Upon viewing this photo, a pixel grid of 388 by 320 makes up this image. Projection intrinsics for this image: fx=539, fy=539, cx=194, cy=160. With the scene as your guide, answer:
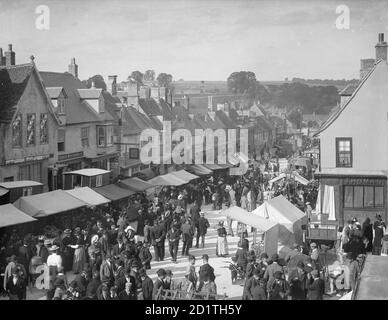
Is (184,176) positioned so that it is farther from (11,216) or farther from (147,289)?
(147,289)

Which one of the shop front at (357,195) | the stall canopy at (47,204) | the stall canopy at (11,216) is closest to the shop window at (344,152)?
the shop front at (357,195)

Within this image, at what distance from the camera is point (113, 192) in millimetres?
21594

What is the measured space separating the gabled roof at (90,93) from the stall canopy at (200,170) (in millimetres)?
6720

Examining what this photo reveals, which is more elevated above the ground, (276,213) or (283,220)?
(276,213)

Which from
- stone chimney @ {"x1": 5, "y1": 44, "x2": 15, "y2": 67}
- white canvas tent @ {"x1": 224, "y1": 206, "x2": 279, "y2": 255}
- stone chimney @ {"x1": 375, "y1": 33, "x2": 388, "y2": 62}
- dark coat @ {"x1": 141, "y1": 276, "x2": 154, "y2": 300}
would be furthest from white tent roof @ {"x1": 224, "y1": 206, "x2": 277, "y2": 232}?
stone chimney @ {"x1": 5, "y1": 44, "x2": 15, "y2": 67}

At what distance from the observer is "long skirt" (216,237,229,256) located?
16.2 m

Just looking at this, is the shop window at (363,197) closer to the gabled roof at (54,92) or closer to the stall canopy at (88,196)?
the stall canopy at (88,196)

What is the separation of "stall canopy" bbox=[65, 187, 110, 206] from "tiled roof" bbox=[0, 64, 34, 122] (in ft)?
11.3

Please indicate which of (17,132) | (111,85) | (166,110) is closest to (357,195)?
(17,132)

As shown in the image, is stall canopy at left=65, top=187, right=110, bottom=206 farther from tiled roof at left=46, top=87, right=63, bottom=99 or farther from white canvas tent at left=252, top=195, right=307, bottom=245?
white canvas tent at left=252, top=195, right=307, bottom=245

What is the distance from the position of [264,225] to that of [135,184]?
896 cm

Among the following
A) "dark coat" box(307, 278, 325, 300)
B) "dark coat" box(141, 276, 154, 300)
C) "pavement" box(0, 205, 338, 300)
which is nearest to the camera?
"dark coat" box(307, 278, 325, 300)

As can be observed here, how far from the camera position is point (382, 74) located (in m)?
21.0
